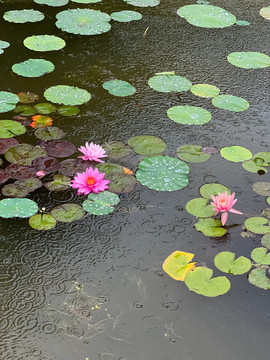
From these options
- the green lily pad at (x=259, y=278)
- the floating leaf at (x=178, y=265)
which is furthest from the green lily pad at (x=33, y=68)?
the green lily pad at (x=259, y=278)

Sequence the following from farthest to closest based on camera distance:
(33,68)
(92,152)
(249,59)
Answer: (249,59) < (33,68) < (92,152)

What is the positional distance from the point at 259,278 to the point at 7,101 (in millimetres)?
1868

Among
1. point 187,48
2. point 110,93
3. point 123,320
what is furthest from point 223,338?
point 187,48

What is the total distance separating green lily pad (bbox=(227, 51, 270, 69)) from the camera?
3.68 m

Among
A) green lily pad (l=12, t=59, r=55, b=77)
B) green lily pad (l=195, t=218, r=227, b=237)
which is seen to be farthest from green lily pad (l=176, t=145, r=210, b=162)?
green lily pad (l=12, t=59, r=55, b=77)

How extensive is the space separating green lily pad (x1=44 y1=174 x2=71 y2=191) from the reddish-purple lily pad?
0.18m

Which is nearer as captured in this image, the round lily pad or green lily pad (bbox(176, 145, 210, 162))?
the round lily pad

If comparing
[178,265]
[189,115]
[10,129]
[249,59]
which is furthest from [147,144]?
[249,59]

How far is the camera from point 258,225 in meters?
2.35

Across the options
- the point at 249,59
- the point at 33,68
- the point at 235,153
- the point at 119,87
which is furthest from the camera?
the point at 249,59

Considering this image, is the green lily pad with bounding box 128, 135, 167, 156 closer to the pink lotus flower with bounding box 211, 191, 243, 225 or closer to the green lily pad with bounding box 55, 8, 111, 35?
the pink lotus flower with bounding box 211, 191, 243, 225

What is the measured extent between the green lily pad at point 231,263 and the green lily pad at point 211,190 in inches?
15.4

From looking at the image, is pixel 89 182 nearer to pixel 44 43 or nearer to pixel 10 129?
pixel 10 129

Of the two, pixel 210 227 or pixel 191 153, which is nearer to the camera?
pixel 210 227
